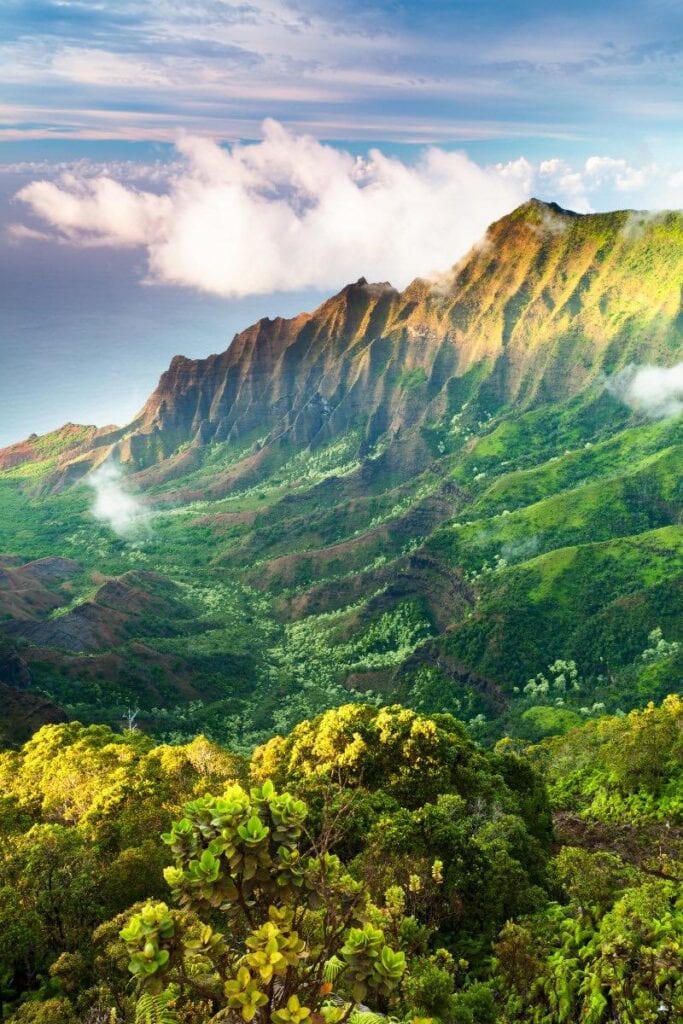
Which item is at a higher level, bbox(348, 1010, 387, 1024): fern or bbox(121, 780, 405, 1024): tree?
bbox(121, 780, 405, 1024): tree

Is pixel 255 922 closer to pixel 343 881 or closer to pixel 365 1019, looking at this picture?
pixel 365 1019

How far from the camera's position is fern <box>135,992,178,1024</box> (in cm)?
1182

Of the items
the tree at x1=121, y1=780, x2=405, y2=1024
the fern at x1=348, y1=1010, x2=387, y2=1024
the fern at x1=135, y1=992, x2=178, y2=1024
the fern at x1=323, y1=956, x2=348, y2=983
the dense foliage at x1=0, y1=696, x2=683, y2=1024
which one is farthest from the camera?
the fern at x1=135, y1=992, x2=178, y2=1024

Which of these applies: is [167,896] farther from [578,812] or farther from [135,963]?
[578,812]

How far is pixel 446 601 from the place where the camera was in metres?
187

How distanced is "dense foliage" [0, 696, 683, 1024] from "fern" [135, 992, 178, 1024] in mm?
43

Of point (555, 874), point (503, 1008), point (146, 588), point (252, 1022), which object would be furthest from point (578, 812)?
point (146, 588)

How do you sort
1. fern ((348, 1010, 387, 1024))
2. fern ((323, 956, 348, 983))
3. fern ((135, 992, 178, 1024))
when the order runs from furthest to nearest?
fern ((135, 992, 178, 1024)) < fern ((323, 956, 348, 983)) < fern ((348, 1010, 387, 1024))

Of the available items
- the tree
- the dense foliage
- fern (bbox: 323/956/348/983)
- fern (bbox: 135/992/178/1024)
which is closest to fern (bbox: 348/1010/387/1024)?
the dense foliage

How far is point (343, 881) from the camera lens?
1382cm

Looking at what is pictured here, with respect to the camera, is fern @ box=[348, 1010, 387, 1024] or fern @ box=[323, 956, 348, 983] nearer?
fern @ box=[348, 1010, 387, 1024]

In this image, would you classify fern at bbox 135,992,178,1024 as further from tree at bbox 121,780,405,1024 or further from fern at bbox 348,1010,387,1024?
fern at bbox 348,1010,387,1024

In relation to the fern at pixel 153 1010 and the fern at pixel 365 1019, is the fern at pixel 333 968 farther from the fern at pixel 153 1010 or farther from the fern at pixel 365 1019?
the fern at pixel 153 1010

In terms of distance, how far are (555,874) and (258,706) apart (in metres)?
122
